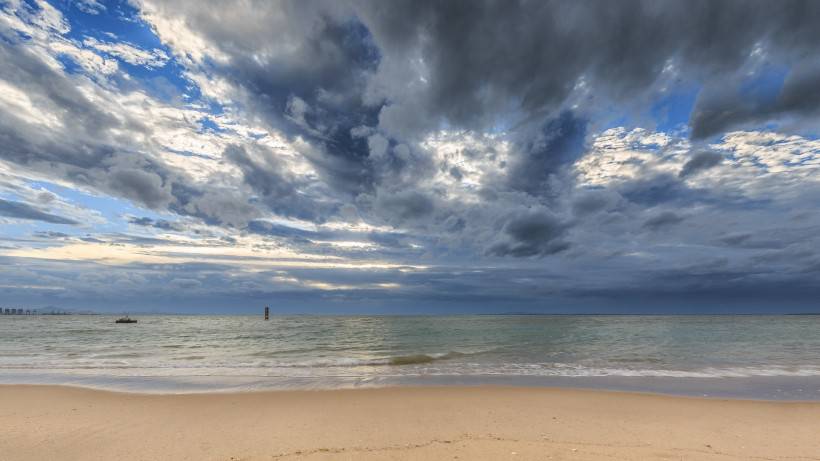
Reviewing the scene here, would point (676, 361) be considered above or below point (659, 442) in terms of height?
below

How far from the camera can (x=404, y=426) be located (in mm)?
9328

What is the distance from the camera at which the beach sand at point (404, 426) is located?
7.47m

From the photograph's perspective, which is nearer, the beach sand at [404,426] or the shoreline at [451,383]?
the beach sand at [404,426]

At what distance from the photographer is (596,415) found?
10406 millimetres

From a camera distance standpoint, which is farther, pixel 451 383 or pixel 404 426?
pixel 451 383

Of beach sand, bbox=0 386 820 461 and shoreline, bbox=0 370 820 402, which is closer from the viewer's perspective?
beach sand, bbox=0 386 820 461

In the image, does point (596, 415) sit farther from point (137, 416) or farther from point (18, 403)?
point (18, 403)

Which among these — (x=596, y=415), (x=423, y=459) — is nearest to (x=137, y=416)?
(x=423, y=459)

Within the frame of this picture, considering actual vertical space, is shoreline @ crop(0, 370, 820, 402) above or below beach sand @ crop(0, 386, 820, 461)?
below

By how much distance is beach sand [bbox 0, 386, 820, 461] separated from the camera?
294 inches

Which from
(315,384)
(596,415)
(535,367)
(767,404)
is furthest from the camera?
(535,367)

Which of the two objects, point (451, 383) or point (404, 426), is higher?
point (404, 426)

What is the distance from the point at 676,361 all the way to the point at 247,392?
2424cm

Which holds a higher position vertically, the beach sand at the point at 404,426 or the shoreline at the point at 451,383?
the beach sand at the point at 404,426
